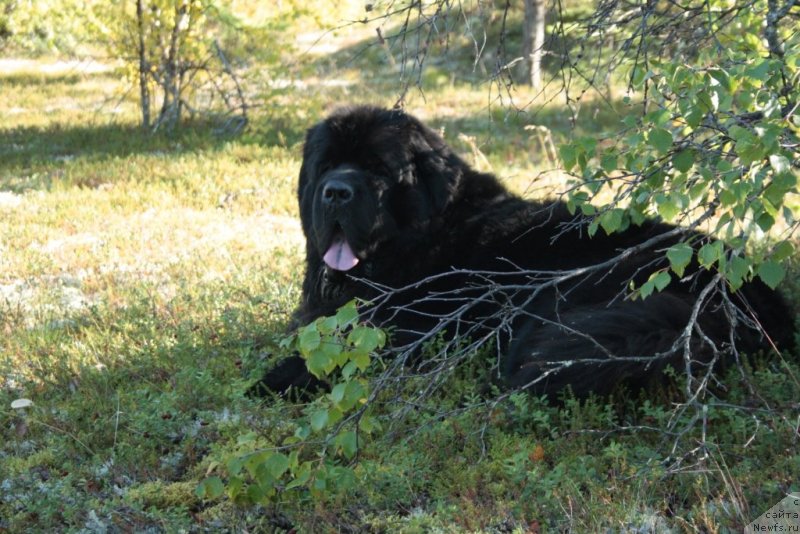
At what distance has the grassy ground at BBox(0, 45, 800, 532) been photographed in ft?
10.5

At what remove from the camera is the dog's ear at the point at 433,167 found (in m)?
4.97

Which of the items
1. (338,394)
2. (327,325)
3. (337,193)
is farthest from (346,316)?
(337,193)

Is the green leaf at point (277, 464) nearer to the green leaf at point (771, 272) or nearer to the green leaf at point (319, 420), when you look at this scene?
the green leaf at point (319, 420)

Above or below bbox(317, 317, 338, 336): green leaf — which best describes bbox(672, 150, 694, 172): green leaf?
above

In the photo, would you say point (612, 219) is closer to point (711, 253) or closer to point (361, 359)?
point (711, 253)

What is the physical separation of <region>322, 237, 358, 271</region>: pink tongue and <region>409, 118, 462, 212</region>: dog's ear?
0.57 meters

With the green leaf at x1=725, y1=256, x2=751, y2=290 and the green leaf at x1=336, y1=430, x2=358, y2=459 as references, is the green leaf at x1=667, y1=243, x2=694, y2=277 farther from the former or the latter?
A: the green leaf at x1=336, y1=430, x2=358, y2=459

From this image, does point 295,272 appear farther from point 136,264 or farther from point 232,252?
point 136,264

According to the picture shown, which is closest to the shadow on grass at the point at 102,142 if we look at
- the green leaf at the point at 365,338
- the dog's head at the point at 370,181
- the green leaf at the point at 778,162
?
the dog's head at the point at 370,181

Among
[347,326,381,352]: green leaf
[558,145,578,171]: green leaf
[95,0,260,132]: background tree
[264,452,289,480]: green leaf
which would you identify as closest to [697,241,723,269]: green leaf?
[558,145,578,171]: green leaf

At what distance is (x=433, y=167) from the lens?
16.4ft

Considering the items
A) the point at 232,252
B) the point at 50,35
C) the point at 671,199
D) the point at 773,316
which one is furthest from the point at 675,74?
the point at 50,35

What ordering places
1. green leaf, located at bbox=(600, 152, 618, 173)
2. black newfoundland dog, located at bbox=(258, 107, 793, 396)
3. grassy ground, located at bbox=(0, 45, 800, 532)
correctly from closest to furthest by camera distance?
green leaf, located at bbox=(600, 152, 618, 173) → grassy ground, located at bbox=(0, 45, 800, 532) → black newfoundland dog, located at bbox=(258, 107, 793, 396)

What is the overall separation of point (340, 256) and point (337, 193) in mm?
388
